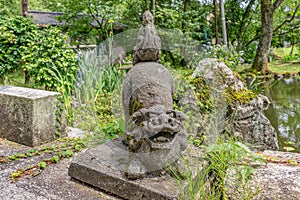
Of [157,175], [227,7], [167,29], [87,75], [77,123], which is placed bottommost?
[77,123]

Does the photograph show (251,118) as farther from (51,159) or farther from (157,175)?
(51,159)

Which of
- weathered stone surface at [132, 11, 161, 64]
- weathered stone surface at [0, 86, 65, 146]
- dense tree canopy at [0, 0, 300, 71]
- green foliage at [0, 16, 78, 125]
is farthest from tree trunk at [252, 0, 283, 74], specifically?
weathered stone surface at [0, 86, 65, 146]

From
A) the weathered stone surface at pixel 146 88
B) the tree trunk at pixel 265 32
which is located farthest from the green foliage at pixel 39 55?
the tree trunk at pixel 265 32

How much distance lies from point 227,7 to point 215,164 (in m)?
11.0

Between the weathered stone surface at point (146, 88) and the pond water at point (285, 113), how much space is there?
7.46 feet

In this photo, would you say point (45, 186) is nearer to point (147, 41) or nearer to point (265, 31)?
point (147, 41)

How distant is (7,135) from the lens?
2836 mm

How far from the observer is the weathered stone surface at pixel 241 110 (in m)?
3.26

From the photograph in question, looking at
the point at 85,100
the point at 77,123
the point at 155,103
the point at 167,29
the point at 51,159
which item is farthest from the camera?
the point at 167,29

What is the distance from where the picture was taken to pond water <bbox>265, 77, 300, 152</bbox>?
3.74 m

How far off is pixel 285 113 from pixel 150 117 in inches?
160

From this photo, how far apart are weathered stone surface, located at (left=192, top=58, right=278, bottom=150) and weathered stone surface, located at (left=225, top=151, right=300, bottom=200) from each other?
53.6 inches

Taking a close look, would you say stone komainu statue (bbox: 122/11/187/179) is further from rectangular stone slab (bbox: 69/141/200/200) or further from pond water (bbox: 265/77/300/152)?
pond water (bbox: 265/77/300/152)

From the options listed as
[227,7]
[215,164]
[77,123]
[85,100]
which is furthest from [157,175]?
[227,7]
